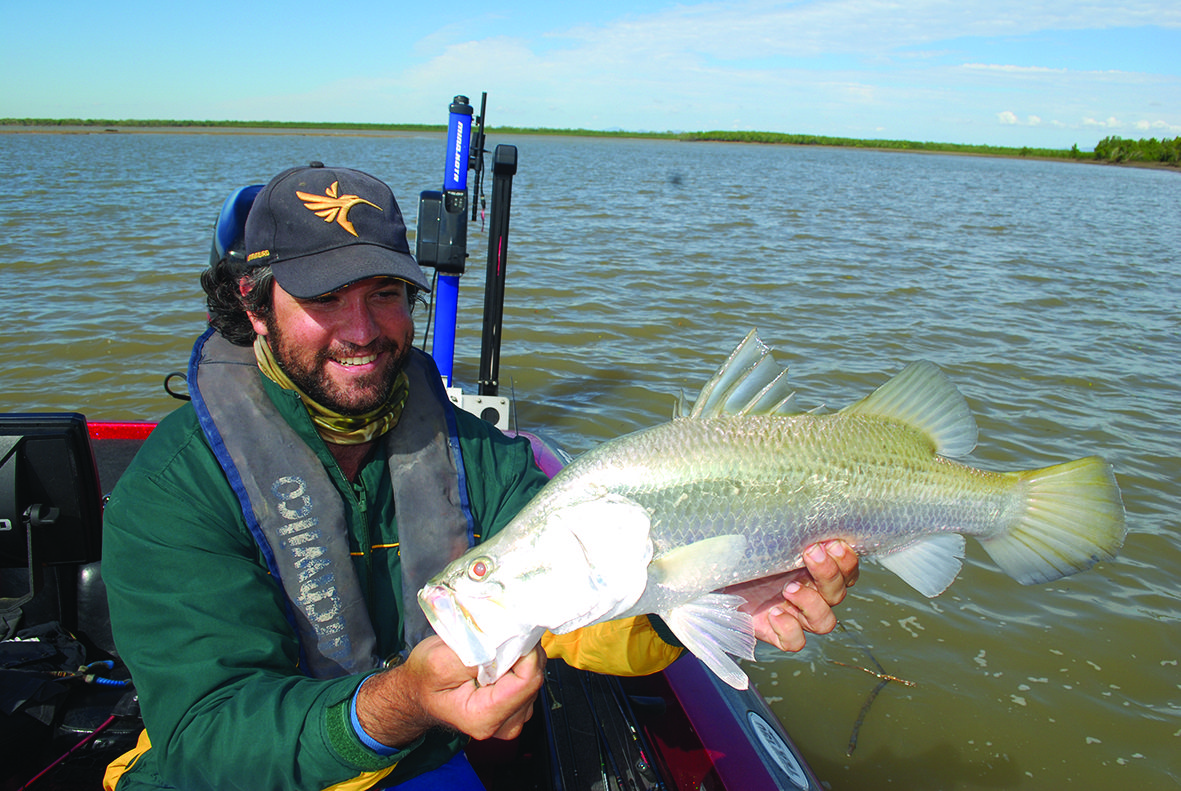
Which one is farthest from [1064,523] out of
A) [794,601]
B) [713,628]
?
[713,628]

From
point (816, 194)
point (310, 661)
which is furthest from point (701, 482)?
point (816, 194)

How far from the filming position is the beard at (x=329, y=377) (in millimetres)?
2148

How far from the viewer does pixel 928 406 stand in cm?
216

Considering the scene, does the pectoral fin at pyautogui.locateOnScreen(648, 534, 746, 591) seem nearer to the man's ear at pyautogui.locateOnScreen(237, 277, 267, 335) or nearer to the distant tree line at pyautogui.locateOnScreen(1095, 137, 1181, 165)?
the man's ear at pyautogui.locateOnScreen(237, 277, 267, 335)

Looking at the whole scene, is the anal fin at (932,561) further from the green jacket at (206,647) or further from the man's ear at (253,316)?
the man's ear at (253,316)

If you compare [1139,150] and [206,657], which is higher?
[1139,150]

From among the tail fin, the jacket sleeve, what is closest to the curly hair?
the jacket sleeve

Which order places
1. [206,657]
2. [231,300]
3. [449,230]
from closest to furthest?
[206,657] < [231,300] < [449,230]

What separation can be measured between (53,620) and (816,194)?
28.4 meters

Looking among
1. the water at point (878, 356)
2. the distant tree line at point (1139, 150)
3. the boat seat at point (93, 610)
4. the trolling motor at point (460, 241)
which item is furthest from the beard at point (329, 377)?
the distant tree line at point (1139, 150)

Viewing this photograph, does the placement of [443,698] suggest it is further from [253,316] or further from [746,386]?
[253,316]

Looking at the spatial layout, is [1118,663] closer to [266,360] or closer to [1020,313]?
[266,360]

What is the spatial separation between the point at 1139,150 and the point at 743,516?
104 metres

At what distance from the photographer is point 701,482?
6.11 ft
